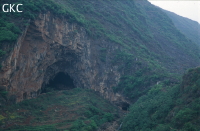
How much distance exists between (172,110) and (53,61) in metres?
13.5

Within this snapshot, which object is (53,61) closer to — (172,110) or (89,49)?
(89,49)

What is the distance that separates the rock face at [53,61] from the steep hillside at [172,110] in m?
7.08

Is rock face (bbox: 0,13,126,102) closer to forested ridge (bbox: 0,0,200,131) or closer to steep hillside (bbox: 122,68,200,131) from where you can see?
forested ridge (bbox: 0,0,200,131)

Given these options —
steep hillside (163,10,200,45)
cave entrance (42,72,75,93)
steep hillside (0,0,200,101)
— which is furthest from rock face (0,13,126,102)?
steep hillside (163,10,200,45)

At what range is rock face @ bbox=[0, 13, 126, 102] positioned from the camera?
19.9 metres

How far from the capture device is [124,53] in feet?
94.6

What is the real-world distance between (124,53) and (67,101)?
9856 mm

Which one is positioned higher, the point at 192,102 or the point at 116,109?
the point at 192,102

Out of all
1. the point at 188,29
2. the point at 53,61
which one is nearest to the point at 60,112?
the point at 53,61

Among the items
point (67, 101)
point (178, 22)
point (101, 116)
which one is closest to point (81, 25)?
point (67, 101)

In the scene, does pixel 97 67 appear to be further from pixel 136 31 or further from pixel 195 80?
pixel 195 80

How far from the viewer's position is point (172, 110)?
54.0 feet

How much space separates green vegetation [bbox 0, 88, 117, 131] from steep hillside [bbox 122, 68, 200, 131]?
11.0ft

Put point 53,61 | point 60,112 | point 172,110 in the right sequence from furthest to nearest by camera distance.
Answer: point 53,61
point 60,112
point 172,110
